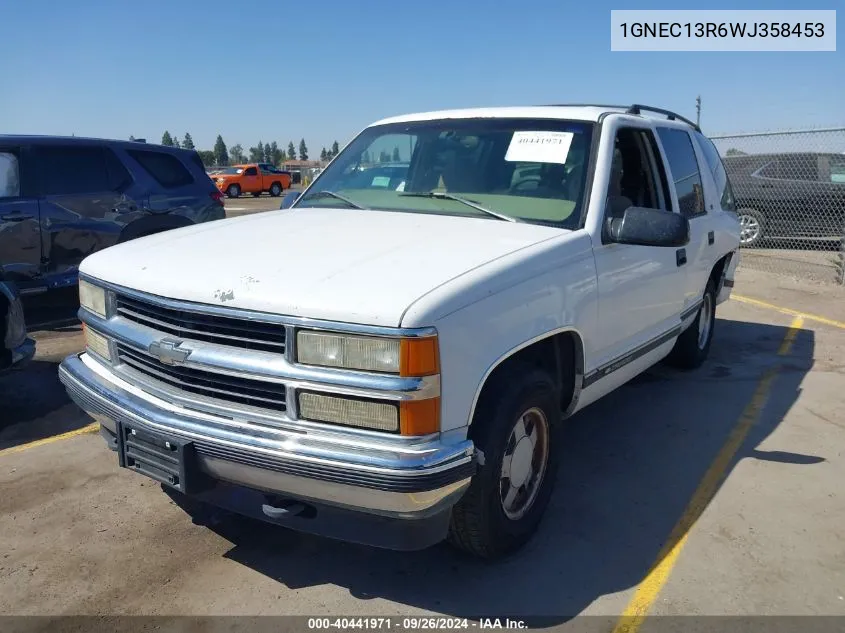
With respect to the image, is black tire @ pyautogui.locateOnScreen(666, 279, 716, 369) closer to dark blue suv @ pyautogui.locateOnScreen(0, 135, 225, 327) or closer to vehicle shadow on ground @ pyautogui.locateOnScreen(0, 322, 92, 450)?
vehicle shadow on ground @ pyautogui.locateOnScreen(0, 322, 92, 450)

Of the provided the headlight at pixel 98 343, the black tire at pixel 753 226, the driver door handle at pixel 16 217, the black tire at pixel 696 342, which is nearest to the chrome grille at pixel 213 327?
the headlight at pixel 98 343

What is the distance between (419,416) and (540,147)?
6.46ft

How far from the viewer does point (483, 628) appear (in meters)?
2.81

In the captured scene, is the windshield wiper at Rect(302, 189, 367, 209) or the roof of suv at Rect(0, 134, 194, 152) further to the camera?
the roof of suv at Rect(0, 134, 194, 152)

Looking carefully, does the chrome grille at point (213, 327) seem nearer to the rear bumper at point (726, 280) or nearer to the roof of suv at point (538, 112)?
the roof of suv at point (538, 112)

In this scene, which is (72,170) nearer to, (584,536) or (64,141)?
(64,141)

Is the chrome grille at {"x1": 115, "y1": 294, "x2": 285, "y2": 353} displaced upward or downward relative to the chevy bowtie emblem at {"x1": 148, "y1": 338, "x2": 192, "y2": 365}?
upward

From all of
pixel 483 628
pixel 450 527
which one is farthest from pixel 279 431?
pixel 483 628

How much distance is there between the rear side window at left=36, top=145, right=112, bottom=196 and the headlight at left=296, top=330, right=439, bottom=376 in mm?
5830

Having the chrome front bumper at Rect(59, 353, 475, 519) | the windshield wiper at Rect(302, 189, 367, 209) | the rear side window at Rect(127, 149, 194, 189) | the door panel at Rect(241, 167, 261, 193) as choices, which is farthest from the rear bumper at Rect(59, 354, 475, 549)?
the door panel at Rect(241, 167, 261, 193)

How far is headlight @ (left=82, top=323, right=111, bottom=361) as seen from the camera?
3.34 m

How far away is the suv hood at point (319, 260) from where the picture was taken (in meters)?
2.56

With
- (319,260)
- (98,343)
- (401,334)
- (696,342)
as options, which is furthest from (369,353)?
(696,342)

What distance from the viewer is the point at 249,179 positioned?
35.7 m
